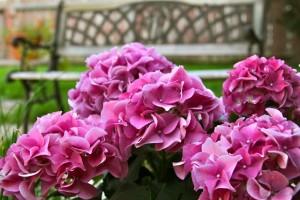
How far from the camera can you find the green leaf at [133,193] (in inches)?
40.8

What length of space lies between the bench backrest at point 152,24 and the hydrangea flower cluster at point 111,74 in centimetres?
339

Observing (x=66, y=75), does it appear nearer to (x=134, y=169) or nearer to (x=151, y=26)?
(x=151, y=26)

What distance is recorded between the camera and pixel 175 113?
0.98 m

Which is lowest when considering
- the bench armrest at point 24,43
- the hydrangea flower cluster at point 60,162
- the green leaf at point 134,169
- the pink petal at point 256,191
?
the bench armrest at point 24,43

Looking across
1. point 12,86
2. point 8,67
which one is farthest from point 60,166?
point 8,67

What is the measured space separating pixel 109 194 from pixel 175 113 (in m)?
0.29

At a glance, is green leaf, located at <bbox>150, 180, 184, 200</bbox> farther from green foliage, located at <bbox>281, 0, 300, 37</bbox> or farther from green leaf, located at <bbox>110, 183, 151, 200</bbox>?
green foliage, located at <bbox>281, 0, 300, 37</bbox>

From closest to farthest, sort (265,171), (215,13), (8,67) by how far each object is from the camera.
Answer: (265,171) < (215,13) < (8,67)

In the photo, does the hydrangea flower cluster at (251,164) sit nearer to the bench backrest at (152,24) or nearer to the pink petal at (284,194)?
the pink petal at (284,194)

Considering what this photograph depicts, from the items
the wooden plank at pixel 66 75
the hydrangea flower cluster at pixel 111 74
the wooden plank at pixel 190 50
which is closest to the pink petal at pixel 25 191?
the hydrangea flower cluster at pixel 111 74

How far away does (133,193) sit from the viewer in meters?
1.04

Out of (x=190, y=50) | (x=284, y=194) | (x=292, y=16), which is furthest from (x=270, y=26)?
(x=284, y=194)

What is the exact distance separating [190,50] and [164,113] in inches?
150

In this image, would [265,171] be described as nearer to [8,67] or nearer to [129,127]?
[129,127]
